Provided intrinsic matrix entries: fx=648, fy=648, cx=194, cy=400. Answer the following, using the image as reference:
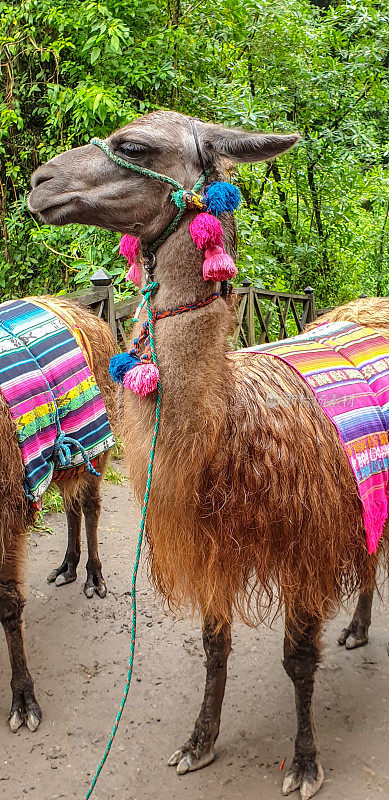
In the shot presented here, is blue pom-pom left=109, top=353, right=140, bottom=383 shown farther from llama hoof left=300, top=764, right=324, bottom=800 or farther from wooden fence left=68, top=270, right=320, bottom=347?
wooden fence left=68, top=270, right=320, bottom=347

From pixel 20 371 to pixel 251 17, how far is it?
21.3 ft

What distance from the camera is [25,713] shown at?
2.85 m

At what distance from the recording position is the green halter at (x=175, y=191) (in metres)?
1.89

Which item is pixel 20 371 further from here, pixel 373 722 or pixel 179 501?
pixel 373 722

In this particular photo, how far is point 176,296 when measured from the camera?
1.92m

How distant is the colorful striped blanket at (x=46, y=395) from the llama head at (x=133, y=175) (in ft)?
3.34

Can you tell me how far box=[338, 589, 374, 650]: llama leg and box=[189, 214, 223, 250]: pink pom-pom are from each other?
2.24 meters

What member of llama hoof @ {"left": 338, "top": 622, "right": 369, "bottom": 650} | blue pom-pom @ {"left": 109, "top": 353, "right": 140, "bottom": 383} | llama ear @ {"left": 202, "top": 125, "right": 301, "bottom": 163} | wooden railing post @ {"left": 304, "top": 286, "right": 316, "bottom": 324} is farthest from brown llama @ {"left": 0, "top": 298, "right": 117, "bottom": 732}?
wooden railing post @ {"left": 304, "top": 286, "right": 316, "bottom": 324}

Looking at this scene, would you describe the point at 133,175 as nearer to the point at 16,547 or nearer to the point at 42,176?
the point at 42,176

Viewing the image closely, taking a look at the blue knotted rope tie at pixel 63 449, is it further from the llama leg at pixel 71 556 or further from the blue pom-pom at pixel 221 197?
the blue pom-pom at pixel 221 197

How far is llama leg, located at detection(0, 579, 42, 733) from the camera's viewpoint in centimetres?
282

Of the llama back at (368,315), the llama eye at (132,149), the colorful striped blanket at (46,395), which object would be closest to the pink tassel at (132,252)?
the llama eye at (132,149)

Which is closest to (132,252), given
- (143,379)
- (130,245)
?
(130,245)

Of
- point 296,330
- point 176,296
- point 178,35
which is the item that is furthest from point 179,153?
point 296,330
